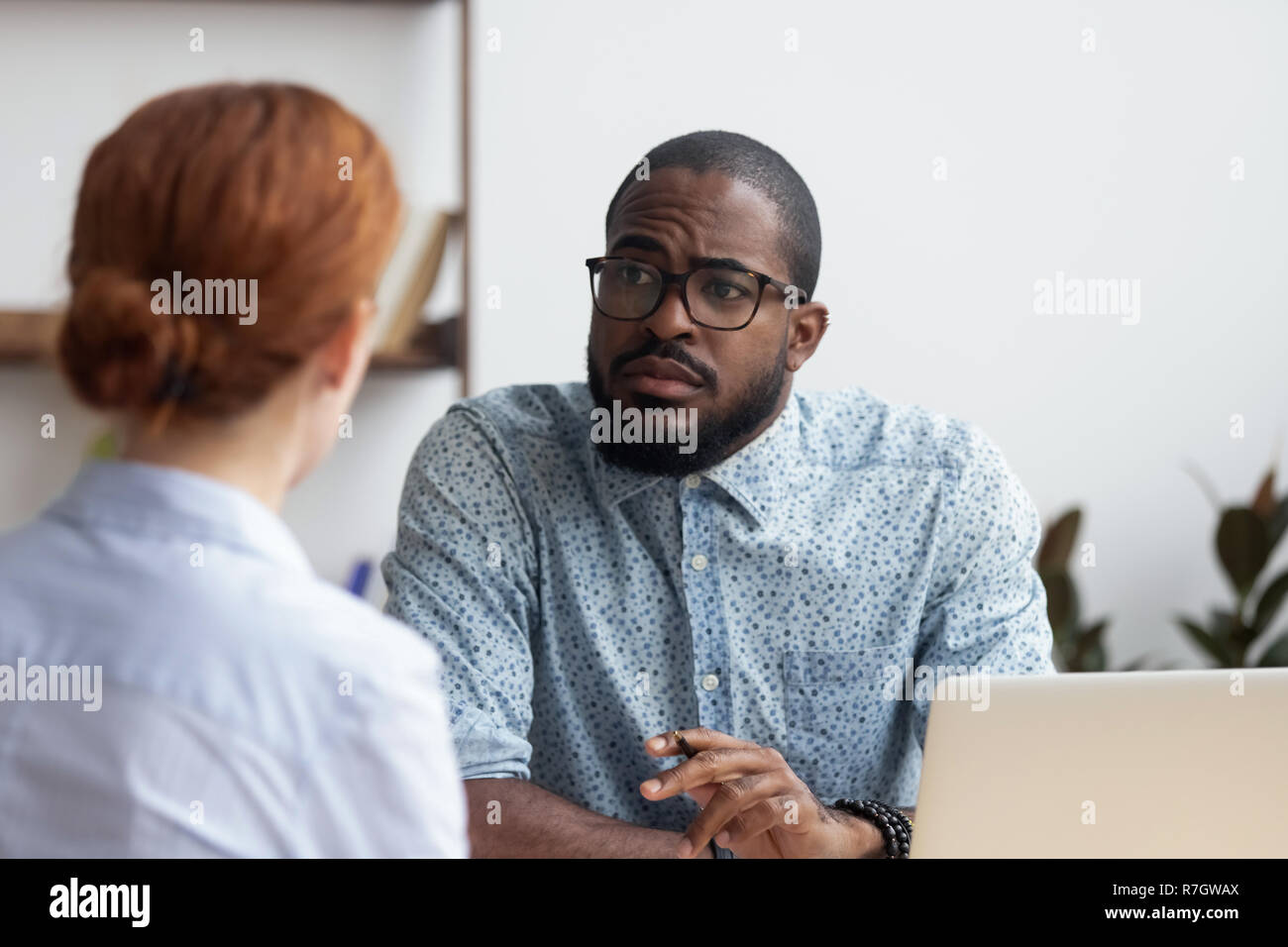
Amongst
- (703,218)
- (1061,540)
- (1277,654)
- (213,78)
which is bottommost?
(1277,654)

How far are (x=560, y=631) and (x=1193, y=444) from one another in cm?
181

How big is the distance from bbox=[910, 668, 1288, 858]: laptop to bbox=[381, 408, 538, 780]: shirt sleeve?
0.57 meters

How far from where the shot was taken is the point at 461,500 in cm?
145

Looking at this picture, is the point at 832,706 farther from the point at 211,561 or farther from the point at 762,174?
the point at 211,561

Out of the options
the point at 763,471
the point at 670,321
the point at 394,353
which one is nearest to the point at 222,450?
the point at 670,321

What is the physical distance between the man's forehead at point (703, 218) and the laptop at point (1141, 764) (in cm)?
73

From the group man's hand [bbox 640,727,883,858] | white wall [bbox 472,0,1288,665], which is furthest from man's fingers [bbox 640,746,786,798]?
white wall [bbox 472,0,1288,665]

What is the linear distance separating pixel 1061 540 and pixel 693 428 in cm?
128

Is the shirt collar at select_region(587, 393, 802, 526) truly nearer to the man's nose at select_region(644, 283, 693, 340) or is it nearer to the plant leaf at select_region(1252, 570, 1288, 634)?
the man's nose at select_region(644, 283, 693, 340)

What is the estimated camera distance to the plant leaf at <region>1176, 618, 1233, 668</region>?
2.54 m

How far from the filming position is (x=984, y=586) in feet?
4.96

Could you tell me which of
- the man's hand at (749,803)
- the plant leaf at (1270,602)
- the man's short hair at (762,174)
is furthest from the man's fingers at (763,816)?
the plant leaf at (1270,602)
